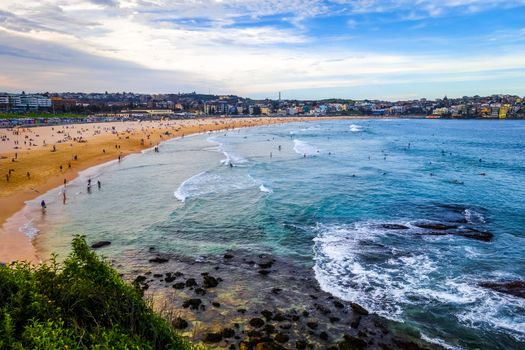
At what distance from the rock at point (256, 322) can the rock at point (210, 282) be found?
3798 millimetres

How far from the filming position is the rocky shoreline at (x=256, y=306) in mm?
14742

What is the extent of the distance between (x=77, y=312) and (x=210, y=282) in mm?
9466

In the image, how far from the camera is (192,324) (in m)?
15.8

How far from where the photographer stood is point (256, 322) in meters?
15.8

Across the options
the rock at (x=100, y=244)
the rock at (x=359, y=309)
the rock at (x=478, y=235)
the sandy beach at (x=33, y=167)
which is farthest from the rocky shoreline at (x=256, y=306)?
the rock at (x=478, y=235)

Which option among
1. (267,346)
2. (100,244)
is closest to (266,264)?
(267,346)

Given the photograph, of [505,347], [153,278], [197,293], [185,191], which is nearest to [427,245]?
[505,347]

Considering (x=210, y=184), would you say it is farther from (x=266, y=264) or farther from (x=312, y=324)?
(x=312, y=324)

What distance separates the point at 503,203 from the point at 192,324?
31.4 m

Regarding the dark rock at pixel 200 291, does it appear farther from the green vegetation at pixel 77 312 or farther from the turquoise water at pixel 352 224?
the green vegetation at pixel 77 312

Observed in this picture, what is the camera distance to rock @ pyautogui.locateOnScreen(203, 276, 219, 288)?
19109 mm

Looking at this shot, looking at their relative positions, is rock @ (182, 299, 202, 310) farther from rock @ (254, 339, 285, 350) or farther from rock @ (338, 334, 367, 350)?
rock @ (338, 334, 367, 350)

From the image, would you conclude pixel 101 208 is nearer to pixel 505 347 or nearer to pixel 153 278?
pixel 153 278

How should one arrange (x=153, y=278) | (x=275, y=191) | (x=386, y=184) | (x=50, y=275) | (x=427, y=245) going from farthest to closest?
(x=386, y=184), (x=275, y=191), (x=427, y=245), (x=153, y=278), (x=50, y=275)
